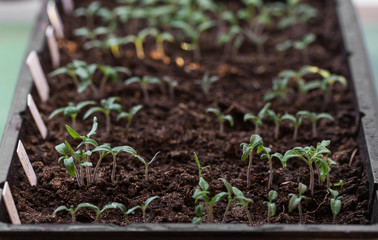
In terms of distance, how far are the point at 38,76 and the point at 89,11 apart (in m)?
0.86

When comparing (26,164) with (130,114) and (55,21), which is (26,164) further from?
(55,21)

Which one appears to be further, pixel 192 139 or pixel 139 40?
pixel 139 40

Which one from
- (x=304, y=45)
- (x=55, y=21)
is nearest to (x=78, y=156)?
(x=55, y=21)

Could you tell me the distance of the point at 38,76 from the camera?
7.82 feet

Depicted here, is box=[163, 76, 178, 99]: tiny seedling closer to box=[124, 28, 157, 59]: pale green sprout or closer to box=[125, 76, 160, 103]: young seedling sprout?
box=[125, 76, 160, 103]: young seedling sprout

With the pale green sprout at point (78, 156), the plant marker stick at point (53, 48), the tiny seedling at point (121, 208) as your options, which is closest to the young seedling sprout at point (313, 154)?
the tiny seedling at point (121, 208)

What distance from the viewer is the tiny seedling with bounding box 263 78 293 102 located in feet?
8.04

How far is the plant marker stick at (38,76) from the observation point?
232 centimetres

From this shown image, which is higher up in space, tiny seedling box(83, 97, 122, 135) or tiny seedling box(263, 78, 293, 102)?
tiny seedling box(263, 78, 293, 102)

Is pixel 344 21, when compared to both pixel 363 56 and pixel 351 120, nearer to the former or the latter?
pixel 363 56

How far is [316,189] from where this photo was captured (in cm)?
192

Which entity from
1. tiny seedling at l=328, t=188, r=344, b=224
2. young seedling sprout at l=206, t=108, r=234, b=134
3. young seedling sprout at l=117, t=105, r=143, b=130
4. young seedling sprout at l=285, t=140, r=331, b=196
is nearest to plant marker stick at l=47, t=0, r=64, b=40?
young seedling sprout at l=117, t=105, r=143, b=130

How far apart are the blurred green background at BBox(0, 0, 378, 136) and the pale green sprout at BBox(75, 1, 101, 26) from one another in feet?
1.49

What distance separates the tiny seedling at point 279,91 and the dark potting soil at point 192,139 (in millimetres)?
46
